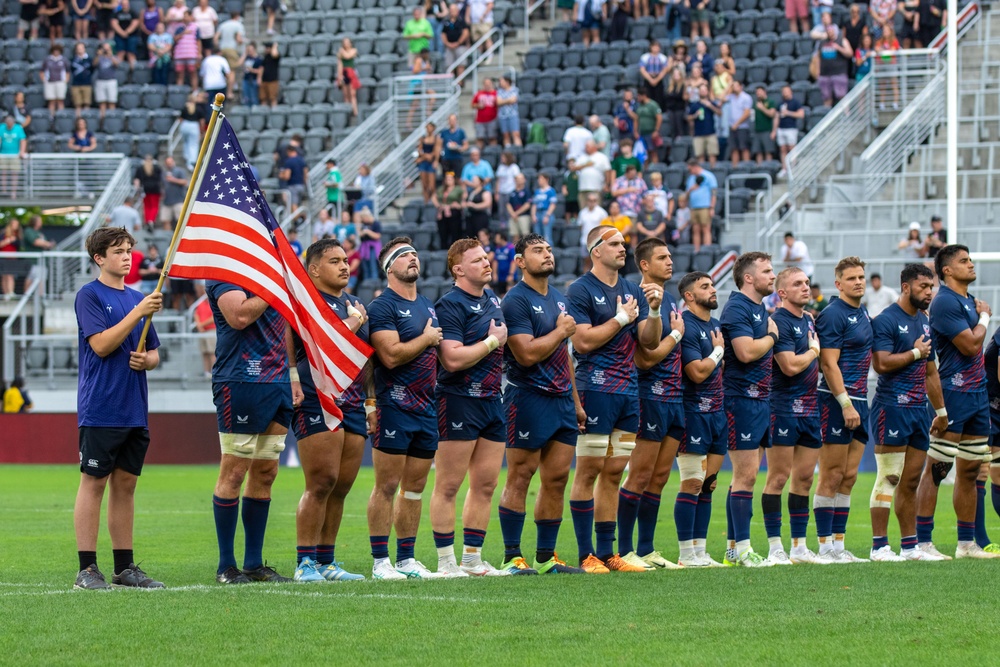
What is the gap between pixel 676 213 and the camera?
90.9 feet

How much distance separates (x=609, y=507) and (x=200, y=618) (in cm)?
392

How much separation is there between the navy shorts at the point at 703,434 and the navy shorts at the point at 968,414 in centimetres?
207

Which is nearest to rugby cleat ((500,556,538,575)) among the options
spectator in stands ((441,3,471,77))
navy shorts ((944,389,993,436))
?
navy shorts ((944,389,993,436))

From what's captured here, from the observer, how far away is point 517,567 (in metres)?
11.0

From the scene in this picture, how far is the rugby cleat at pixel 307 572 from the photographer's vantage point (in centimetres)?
1036

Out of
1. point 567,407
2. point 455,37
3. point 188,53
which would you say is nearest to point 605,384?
point 567,407

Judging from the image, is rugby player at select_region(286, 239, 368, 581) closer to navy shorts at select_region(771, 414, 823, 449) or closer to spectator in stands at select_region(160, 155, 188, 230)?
navy shorts at select_region(771, 414, 823, 449)

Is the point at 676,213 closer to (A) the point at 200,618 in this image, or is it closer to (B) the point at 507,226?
(B) the point at 507,226

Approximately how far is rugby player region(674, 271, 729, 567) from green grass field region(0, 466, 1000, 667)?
918 mm

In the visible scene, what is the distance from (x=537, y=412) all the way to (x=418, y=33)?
77.0 ft

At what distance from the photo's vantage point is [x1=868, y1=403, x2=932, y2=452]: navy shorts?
1260 cm

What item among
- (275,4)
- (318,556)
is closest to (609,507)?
(318,556)

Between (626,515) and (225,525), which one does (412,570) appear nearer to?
(225,525)

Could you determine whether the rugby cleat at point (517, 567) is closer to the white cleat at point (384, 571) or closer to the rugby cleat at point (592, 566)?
the rugby cleat at point (592, 566)
